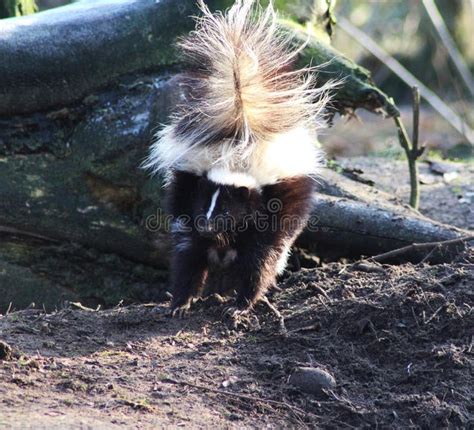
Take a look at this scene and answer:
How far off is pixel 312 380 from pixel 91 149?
9.88 ft

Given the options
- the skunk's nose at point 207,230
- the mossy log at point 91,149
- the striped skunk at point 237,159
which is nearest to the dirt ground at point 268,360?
the striped skunk at point 237,159

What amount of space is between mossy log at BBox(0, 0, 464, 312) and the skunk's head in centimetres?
109

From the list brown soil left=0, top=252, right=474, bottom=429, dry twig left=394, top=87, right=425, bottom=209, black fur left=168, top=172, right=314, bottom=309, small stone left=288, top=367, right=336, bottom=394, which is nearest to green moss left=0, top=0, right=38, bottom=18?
black fur left=168, top=172, right=314, bottom=309

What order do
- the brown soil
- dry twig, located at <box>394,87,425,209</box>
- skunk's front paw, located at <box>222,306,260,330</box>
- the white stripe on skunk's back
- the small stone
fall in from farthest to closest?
dry twig, located at <box>394,87,425,209</box> → the white stripe on skunk's back → skunk's front paw, located at <box>222,306,260,330</box> → the small stone → the brown soil

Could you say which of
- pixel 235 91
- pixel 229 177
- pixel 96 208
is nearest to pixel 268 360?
pixel 229 177

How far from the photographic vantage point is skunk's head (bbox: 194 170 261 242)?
541cm

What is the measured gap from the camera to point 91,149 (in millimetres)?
6590

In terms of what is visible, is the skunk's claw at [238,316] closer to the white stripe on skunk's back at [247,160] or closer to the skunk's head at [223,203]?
the skunk's head at [223,203]

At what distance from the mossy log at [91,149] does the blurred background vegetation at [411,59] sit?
7189 mm

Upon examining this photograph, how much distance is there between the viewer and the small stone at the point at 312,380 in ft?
13.9

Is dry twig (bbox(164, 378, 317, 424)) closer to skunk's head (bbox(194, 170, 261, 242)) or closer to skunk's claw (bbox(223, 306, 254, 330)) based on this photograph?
skunk's claw (bbox(223, 306, 254, 330))

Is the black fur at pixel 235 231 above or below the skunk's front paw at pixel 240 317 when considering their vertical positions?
above

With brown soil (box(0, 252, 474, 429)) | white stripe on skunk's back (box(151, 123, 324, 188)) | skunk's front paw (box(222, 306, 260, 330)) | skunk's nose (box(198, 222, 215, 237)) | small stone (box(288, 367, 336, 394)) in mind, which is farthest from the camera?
white stripe on skunk's back (box(151, 123, 324, 188))

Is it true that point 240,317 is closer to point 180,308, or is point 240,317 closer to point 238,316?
point 238,316
